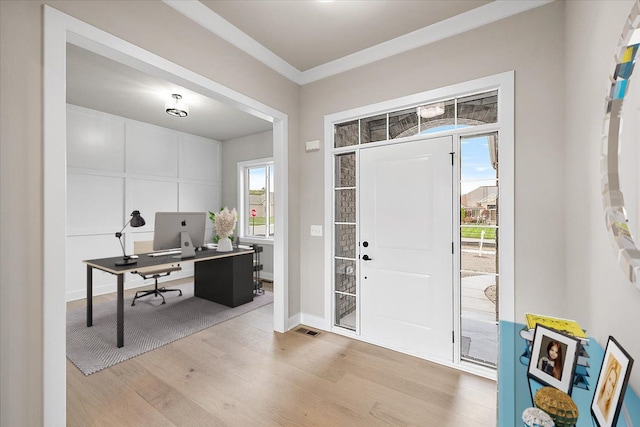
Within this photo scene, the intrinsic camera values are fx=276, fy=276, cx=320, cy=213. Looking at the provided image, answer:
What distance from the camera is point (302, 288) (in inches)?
127

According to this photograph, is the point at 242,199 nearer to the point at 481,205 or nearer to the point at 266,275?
the point at 266,275

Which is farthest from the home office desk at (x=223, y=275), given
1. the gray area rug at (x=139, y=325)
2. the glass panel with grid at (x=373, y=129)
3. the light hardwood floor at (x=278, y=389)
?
the glass panel with grid at (x=373, y=129)

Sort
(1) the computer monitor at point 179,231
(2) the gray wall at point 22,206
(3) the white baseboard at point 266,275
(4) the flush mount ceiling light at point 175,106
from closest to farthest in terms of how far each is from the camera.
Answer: (2) the gray wall at point 22,206, (1) the computer monitor at point 179,231, (4) the flush mount ceiling light at point 175,106, (3) the white baseboard at point 266,275

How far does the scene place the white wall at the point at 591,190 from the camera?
106cm

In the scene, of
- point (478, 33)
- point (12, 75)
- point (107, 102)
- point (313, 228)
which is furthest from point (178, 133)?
point (478, 33)

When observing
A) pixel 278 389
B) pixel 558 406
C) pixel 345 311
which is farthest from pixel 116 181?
pixel 558 406

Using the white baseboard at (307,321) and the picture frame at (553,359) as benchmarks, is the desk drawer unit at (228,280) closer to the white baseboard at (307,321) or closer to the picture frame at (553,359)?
the white baseboard at (307,321)

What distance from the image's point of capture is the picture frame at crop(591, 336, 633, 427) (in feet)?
2.30

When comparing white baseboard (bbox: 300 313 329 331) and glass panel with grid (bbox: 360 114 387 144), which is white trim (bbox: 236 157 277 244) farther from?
glass panel with grid (bbox: 360 114 387 144)

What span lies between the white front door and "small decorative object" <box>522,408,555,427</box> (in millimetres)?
1676

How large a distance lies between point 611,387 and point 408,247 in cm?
179

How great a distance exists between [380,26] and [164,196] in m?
4.71

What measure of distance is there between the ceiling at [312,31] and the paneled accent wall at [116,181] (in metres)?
1.02

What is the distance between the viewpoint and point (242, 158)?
19.1 ft
